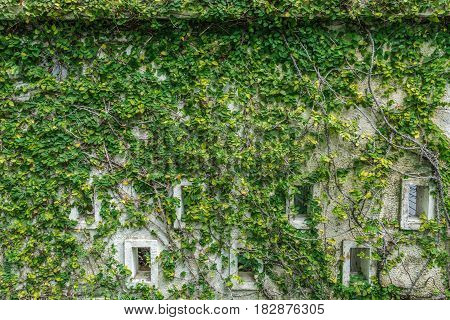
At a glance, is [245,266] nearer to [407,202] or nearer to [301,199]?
[301,199]

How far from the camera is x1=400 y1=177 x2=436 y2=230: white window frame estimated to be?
10.5 feet

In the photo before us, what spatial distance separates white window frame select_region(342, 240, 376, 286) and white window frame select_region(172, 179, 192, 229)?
1577 millimetres

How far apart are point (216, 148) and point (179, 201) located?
2.03ft

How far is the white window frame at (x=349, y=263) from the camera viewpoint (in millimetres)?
3262

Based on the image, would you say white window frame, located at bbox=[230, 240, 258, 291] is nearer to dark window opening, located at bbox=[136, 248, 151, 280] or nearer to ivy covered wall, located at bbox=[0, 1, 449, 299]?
ivy covered wall, located at bbox=[0, 1, 449, 299]

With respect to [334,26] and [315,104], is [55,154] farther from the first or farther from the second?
[334,26]

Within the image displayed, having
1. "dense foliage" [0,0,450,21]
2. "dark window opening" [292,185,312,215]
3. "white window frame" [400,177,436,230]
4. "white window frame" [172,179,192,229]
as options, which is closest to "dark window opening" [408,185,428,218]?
"white window frame" [400,177,436,230]

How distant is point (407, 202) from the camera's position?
10.5 ft

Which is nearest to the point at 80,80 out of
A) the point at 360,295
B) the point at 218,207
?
the point at 218,207

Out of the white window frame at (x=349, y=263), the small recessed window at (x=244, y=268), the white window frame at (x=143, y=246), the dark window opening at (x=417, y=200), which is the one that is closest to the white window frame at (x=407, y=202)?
the dark window opening at (x=417, y=200)

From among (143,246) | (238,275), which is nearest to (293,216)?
(238,275)

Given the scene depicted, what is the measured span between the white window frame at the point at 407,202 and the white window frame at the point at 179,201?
2.03 metres

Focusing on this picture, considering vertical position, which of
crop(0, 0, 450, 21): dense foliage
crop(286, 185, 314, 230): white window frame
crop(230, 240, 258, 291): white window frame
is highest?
crop(0, 0, 450, 21): dense foliage

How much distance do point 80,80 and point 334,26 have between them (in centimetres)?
239
